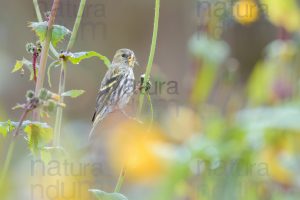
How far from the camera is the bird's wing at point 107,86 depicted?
1.63 meters

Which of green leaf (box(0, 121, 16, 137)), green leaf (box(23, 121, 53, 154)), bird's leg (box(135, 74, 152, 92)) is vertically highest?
bird's leg (box(135, 74, 152, 92))

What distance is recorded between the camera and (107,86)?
1.71 m

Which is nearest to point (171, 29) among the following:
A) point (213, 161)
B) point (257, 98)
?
point (257, 98)

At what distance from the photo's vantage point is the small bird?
1679 mm

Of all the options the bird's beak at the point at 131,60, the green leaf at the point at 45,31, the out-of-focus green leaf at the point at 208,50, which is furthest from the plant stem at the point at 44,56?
the out-of-focus green leaf at the point at 208,50

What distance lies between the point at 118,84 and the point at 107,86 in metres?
0.05

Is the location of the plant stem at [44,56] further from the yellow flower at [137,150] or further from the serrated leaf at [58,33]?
the yellow flower at [137,150]

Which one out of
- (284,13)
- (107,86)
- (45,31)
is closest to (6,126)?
(45,31)

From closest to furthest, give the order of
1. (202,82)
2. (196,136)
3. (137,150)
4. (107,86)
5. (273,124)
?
(107,86), (273,124), (137,150), (196,136), (202,82)

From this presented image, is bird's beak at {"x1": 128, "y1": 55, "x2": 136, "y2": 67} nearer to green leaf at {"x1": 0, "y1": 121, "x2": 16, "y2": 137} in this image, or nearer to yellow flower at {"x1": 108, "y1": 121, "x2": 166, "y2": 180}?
yellow flower at {"x1": 108, "y1": 121, "x2": 166, "y2": 180}

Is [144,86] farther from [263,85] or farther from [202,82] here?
[263,85]

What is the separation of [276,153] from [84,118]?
198 centimetres

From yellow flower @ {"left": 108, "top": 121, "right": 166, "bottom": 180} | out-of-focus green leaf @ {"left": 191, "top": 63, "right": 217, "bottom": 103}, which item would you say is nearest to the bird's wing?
yellow flower @ {"left": 108, "top": 121, "right": 166, "bottom": 180}

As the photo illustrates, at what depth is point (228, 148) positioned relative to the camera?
6.43 ft
